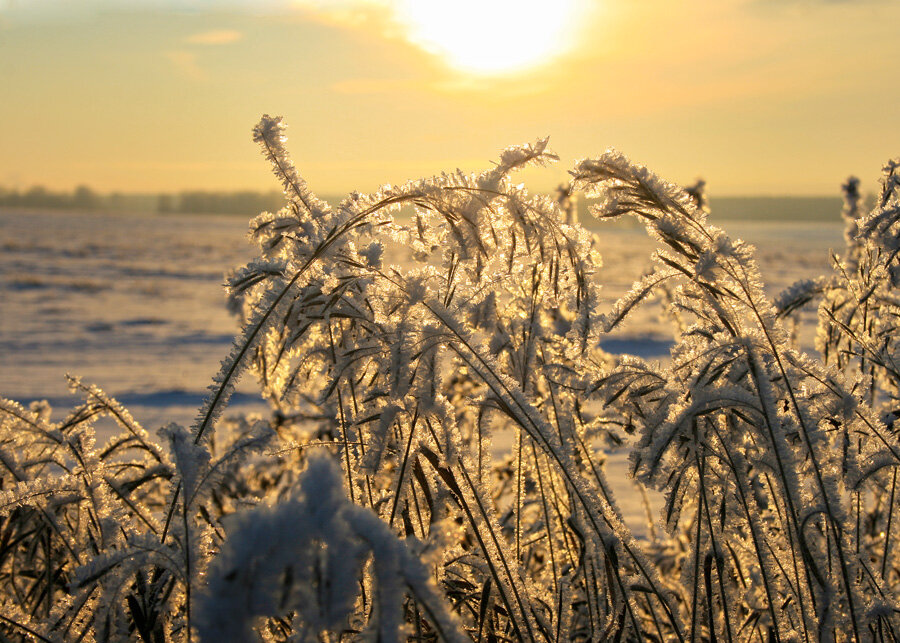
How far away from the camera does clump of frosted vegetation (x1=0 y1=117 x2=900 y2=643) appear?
1.08 m

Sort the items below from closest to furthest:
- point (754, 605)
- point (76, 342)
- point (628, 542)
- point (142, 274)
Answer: point (628, 542) → point (754, 605) → point (76, 342) → point (142, 274)

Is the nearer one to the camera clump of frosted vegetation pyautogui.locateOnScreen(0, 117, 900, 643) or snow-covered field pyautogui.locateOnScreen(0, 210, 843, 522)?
clump of frosted vegetation pyautogui.locateOnScreen(0, 117, 900, 643)

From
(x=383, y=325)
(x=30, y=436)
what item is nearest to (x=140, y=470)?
(x=30, y=436)

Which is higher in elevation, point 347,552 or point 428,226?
point 428,226

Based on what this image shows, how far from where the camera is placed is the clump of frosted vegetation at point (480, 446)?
42.4 inches

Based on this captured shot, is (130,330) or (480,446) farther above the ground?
(480,446)

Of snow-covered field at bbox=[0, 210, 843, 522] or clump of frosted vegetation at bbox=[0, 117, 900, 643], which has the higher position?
clump of frosted vegetation at bbox=[0, 117, 900, 643]

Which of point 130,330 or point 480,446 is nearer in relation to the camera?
point 480,446

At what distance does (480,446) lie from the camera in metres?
1.87

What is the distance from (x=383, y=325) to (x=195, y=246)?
5081 centimetres

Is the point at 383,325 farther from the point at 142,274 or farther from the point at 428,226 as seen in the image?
the point at 142,274

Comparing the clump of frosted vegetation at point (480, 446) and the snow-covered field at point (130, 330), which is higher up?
the clump of frosted vegetation at point (480, 446)

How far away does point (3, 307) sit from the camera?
56.1 ft

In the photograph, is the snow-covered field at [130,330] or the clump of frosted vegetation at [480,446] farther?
the snow-covered field at [130,330]
